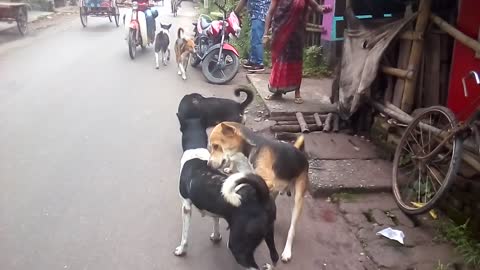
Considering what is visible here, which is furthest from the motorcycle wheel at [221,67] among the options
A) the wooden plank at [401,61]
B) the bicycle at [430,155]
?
the bicycle at [430,155]

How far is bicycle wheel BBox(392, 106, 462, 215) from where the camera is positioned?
3.60 meters

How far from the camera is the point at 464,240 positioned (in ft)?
11.3

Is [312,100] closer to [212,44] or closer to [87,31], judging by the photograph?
[212,44]

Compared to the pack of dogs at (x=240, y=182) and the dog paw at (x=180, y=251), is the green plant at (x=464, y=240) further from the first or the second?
the dog paw at (x=180, y=251)

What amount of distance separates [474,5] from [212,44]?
5520 millimetres

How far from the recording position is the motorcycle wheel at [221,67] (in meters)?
8.49

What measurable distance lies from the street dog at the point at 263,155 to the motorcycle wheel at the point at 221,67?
5.20 metres

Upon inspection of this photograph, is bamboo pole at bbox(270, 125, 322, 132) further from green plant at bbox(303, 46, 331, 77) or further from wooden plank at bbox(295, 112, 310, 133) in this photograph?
green plant at bbox(303, 46, 331, 77)

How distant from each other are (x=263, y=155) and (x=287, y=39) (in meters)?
3.64

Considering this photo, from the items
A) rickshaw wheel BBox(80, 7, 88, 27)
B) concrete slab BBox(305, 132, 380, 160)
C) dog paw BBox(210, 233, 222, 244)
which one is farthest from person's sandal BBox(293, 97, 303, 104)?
rickshaw wheel BBox(80, 7, 88, 27)

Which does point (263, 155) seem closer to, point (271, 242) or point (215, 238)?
point (271, 242)

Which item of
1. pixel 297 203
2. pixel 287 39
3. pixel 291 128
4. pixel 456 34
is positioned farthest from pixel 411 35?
pixel 297 203

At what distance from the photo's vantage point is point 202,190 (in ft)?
10.1

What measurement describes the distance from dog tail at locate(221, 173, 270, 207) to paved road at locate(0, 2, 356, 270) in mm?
724
